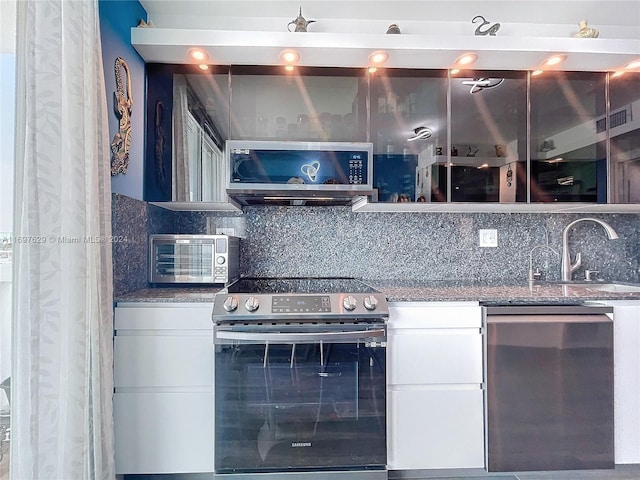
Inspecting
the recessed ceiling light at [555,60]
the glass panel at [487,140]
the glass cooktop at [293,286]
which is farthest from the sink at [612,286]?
the glass cooktop at [293,286]

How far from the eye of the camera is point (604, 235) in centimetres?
213

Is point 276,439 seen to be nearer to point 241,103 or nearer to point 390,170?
point 390,170

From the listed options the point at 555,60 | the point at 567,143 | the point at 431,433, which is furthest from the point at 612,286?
the point at 431,433

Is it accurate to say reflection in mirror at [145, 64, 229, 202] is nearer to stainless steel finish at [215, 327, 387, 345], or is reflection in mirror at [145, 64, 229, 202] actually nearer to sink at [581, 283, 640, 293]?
stainless steel finish at [215, 327, 387, 345]

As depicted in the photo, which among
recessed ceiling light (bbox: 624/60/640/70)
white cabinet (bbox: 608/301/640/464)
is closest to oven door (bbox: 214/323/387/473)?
white cabinet (bbox: 608/301/640/464)

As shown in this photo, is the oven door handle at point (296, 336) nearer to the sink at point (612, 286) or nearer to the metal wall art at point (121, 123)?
the metal wall art at point (121, 123)

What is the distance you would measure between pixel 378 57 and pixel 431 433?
1.80 metres

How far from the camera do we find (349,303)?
1378mm

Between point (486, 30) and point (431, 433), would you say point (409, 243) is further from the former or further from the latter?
point (486, 30)

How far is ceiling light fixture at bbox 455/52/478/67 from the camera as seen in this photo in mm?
1619

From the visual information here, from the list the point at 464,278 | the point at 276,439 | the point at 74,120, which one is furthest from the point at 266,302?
the point at 464,278

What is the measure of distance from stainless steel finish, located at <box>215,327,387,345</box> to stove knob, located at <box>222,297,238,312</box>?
90 mm

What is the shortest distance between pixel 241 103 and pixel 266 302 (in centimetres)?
104

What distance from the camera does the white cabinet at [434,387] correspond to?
1.44m
